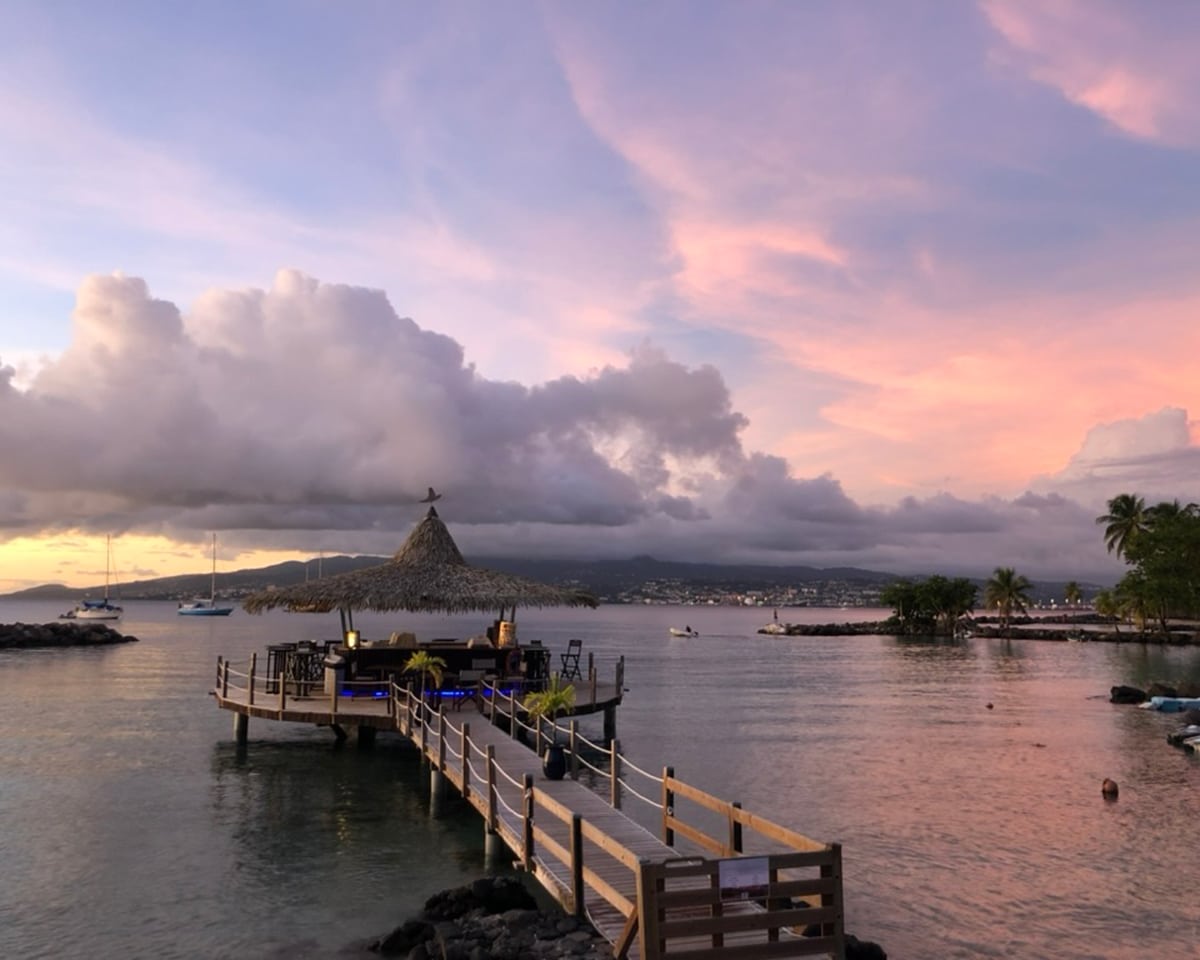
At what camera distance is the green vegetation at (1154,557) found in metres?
94.2

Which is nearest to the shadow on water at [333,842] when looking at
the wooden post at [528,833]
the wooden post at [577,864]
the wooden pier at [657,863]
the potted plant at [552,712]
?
the wooden pier at [657,863]

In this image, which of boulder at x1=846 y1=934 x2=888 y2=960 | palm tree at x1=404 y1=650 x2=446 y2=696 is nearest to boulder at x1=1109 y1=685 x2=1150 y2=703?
palm tree at x1=404 y1=650 x2=446 y2=696

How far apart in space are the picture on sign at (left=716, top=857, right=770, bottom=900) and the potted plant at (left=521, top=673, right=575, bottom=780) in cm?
886

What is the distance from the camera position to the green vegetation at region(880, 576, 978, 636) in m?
138

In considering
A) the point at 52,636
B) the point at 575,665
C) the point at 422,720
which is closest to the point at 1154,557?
the point at 575,665

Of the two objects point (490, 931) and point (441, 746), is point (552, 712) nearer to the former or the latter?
point (441, 746)

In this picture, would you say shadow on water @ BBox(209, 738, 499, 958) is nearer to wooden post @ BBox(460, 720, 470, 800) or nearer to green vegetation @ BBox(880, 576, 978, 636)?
wooden post @ BBox(460, 720, 470, 800)

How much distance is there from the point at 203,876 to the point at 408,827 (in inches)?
176

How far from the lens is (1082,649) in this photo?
95125 mm

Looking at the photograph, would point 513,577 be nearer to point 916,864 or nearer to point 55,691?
point 916,864

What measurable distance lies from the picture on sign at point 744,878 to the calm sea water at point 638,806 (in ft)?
20.7

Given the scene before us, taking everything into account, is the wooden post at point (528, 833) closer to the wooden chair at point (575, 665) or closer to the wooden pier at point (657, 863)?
the wooden pier at point (657, 863)

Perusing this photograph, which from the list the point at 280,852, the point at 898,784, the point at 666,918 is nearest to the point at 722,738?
the point at 898,784

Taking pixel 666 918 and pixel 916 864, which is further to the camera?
pixel 916 864
